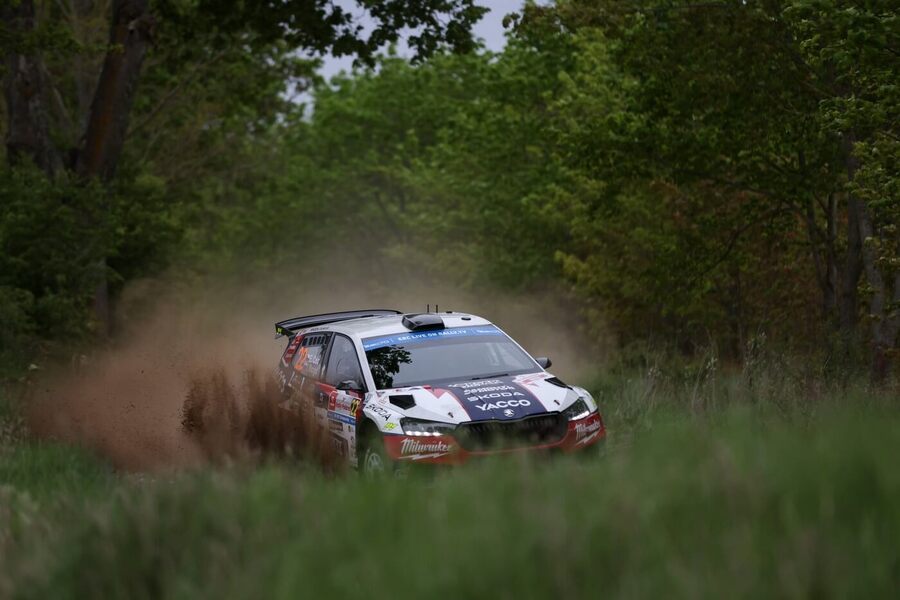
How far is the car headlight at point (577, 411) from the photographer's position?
10.7m

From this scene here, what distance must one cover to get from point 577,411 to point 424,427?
1423 millimetres

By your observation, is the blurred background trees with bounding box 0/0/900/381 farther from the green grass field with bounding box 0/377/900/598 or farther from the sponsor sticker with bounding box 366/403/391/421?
the green grass field with bounding box 0/377/900/598

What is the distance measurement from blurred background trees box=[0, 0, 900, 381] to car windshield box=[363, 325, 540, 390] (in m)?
3.80

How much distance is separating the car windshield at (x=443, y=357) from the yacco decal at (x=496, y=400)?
48cm

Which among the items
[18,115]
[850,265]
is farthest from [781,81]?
[18,115]

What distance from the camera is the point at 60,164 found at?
23766mm

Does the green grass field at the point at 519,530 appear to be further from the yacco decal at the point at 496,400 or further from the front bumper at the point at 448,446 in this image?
the yacco decal at the point at 496,400

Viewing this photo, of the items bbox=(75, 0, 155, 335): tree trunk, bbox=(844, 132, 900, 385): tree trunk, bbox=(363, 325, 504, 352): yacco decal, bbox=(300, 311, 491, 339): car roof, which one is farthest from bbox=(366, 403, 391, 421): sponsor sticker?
bbox=(75, 0, 155, 335): tree trunk

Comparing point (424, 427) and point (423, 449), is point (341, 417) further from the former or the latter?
point (423, 449)

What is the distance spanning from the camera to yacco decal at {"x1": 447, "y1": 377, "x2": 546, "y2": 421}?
10492mm

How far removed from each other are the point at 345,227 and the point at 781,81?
51222 millimetres

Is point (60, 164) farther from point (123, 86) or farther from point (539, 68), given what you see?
point (539, 68)

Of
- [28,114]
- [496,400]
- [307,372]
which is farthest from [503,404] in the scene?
[28,114]

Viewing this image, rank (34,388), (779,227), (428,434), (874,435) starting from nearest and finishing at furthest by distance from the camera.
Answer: (874,435) < (428,434) < (34,388) < (779,227)
